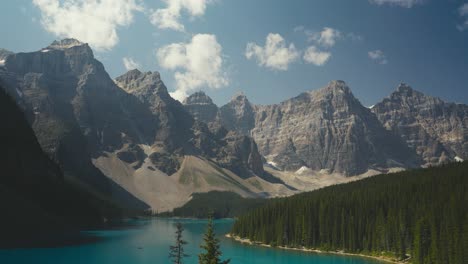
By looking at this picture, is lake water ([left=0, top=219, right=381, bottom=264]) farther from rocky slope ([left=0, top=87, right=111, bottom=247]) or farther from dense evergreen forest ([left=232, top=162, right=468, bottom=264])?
rocky slope ([left=0, top=87, right=111, bottom=247])

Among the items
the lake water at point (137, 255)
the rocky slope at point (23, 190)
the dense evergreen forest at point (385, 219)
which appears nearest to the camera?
the dense evergreen forest at point (385, 219)

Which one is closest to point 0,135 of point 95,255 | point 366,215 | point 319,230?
point 95,255

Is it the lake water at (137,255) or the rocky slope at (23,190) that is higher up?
the rocky slope at (23,190)

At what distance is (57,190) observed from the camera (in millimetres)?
197750

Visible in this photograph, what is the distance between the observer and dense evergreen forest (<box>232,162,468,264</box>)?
106312 mm

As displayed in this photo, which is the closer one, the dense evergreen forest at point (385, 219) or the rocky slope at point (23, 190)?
the dense evergreen forest at point (385, 219)

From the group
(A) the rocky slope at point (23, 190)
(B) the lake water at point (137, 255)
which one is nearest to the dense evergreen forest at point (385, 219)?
(B) the lake water at point (137, 255)

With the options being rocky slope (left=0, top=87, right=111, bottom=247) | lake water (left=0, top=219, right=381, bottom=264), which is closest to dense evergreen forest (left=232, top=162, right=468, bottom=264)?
lake water (left=0, top=219, right=381, bottom=264)

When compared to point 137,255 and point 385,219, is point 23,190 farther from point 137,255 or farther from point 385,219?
point 385,219

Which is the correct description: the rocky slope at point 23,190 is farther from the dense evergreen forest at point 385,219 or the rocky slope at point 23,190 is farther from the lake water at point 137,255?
the dense evergreen forest at point 385,219

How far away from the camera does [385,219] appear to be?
13600 cm

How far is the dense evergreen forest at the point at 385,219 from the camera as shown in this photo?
106312 mm

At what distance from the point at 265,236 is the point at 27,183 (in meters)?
95.9

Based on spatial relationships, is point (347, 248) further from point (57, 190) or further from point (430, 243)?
point (57, 190)
